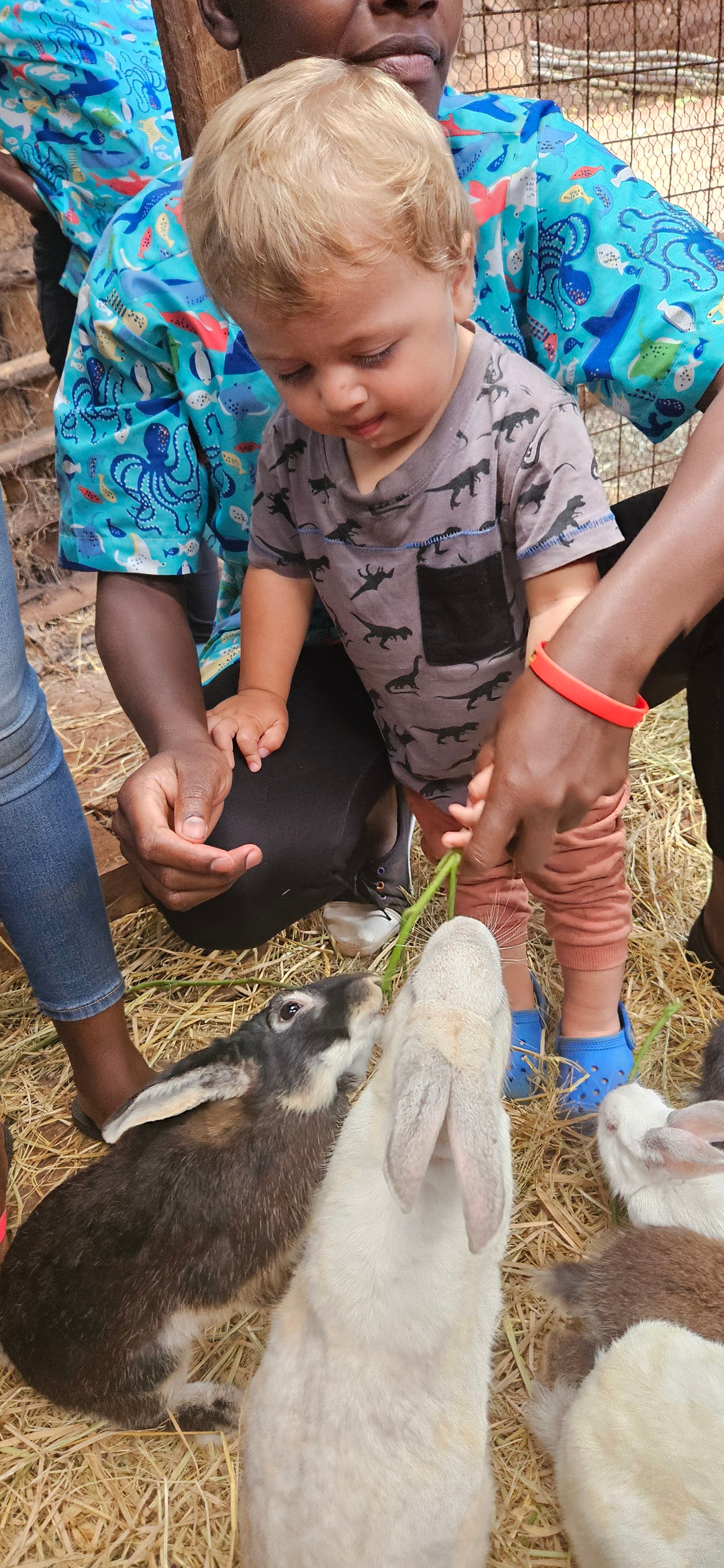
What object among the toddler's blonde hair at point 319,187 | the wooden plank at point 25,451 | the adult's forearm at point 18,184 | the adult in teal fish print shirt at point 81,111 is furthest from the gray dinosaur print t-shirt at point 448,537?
the wooden plank at point 25,451

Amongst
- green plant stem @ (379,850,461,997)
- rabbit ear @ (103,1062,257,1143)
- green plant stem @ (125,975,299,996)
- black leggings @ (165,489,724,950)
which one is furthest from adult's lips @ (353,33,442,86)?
green plant stem @ (125,975,299,996)

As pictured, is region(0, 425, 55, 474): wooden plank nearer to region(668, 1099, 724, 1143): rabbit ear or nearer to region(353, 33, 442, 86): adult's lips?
region(353, 33, 442, 86): adult's lips

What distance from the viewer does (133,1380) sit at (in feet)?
5.54

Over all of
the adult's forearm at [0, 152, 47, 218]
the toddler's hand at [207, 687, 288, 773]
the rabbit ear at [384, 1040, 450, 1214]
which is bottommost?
the toddler's hand at [207, 687, 288, 773]

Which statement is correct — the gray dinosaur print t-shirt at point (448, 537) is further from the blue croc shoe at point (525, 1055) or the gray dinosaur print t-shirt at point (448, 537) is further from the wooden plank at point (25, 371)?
the wooden plank at point (25, 371)

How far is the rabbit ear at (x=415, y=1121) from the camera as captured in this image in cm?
118

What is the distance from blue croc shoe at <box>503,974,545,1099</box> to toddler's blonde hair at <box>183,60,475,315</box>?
1.35 metres

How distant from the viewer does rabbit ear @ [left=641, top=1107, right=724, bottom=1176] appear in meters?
1.69

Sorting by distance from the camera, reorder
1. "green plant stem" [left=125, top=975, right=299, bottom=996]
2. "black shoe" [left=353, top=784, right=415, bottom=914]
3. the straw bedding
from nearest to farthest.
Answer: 1. the straw bedding
2. "green plant stem" [left=125, top=975, right=299, bottom=996]
3. "black shoe" [left=353, top=784, right=415, bottom=914]

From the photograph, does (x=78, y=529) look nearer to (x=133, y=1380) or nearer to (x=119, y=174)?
(x=119, y=174)

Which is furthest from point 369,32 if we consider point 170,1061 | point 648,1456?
point 648,1456

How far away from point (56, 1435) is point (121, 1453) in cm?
11

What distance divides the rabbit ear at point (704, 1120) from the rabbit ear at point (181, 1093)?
0.69 meters

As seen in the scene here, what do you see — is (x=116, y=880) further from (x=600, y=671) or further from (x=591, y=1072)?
(x=600, y=671)
